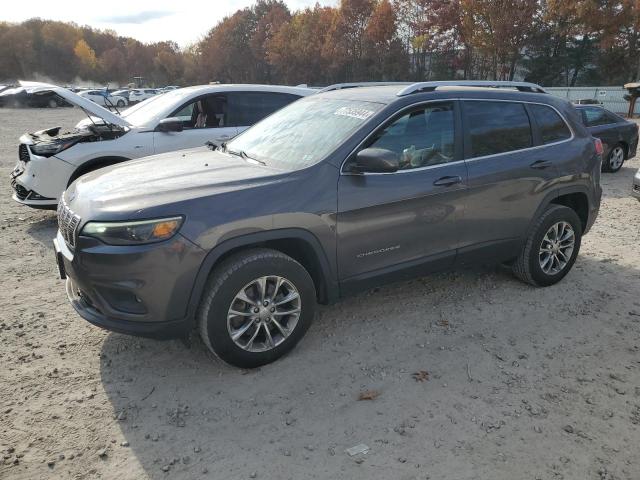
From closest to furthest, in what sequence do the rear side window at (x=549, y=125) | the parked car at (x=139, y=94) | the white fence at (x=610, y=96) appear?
the rear side window at (x=549, y=125), the white fence at (x=610, y=96), the parked car at (x=139, y=94)

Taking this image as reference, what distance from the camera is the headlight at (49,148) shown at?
6.11 m

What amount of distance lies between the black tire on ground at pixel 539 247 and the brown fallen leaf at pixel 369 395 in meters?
2.20

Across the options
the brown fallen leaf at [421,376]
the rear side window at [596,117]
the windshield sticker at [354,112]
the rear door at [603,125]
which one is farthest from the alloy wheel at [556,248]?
the rear side window at [596,117]

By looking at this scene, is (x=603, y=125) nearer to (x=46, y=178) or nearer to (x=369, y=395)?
(x=369, y=395)

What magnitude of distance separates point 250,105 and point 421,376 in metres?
4.98

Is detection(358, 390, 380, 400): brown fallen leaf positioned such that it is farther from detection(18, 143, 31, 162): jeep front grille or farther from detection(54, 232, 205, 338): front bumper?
detection(18, 143, 31, 162): jeep front grille

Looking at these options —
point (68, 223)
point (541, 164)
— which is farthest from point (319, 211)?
point (541, 164)

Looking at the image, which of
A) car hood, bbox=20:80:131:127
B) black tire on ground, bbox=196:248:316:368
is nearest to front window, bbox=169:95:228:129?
car hood, bbox=20:80:131:127

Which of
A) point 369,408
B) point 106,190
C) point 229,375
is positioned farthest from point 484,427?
point 106,190

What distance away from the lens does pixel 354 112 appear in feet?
12.4

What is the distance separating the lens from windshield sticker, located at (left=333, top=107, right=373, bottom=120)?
3663 millimetres

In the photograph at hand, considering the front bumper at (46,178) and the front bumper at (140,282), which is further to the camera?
the front bumper at (46,178)

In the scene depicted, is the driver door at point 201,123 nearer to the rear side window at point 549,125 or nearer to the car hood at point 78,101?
the car hood at point 78,101

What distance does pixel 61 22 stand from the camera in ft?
343
